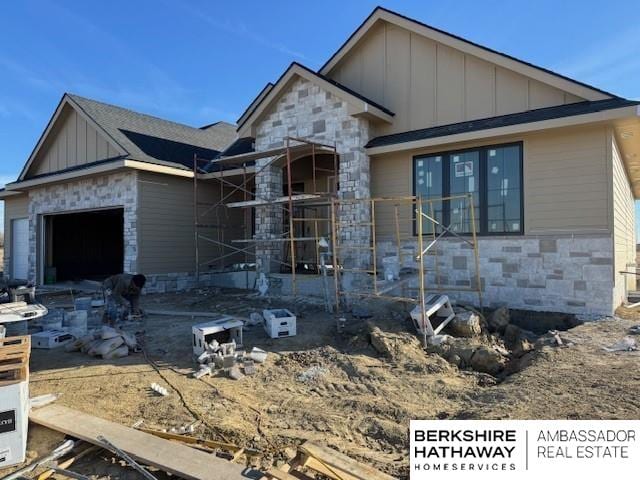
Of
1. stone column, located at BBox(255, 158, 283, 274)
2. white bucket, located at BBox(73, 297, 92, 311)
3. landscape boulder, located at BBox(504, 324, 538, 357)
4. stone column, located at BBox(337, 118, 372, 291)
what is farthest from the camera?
stone column, located at BBox(255, 158, 283, 274)

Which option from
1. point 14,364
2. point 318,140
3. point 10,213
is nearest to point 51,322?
point 14,364

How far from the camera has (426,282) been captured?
10.8m

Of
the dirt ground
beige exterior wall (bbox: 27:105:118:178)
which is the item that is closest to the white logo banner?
the dirt ground

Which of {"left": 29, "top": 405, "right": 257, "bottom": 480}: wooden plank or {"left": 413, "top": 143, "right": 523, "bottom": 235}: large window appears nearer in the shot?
{"left": 29, "top": 405, "right": 257, "bottom": 480}: wooden plank

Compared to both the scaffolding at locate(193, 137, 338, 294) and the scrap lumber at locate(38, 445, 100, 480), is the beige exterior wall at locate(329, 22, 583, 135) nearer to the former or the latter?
the scaffolding at locate(193, 137, 338, 294)

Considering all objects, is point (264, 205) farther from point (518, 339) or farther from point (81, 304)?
point (518, 339)

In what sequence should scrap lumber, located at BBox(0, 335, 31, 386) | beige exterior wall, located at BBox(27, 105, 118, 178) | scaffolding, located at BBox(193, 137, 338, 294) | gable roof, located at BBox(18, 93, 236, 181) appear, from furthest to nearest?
beige exterior wall, located at BBox(27, 105, 118, 178)
gable roof, located at BBox(18, 93, 236, 181)
scaffolding, located at BBox(193, 137, 338, 294)
scrap lumber, located at BBox(0, 335, 31, 386)

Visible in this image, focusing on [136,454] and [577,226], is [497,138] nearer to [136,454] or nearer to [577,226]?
[577,226]

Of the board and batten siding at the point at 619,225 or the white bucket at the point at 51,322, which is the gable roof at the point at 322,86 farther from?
the white bucket at the point at 51,322

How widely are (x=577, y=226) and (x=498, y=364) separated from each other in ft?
12.6

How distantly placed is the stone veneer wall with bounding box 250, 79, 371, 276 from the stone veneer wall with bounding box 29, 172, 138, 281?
4195 mm

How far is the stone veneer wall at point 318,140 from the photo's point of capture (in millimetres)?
11312

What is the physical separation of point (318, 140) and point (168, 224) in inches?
244

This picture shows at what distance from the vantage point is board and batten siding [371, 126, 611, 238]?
863 centimetres
